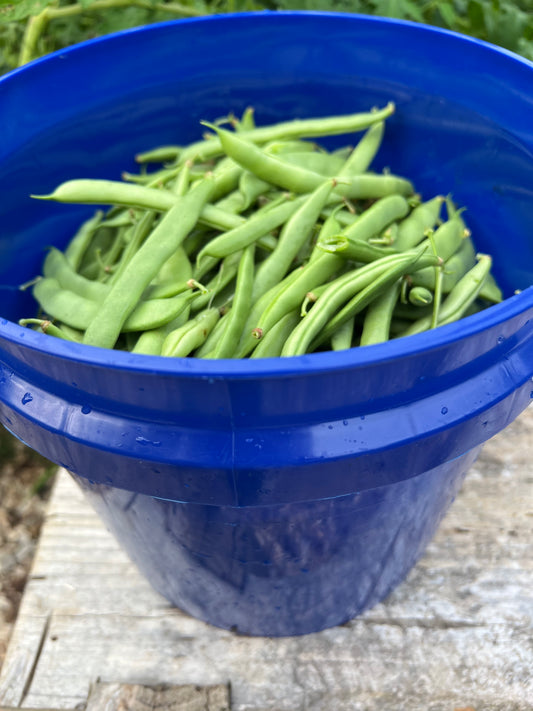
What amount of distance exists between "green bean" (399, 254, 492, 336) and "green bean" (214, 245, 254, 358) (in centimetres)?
31

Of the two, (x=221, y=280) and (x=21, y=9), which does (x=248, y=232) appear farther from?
(x=21, y=9)

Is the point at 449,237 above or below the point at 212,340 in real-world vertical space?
above

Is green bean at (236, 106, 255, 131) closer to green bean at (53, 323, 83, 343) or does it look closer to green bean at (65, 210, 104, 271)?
green bean at (65, 210, 104, 271)

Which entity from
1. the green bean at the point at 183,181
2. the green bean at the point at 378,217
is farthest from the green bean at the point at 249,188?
the green bean at the point at 378,217

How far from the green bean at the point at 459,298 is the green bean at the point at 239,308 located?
307 mm

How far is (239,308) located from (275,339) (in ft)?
0.29

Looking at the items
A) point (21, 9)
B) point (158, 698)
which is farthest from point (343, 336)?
point (21, 9)

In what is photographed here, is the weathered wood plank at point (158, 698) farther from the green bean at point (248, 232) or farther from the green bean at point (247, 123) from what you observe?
the green bean at point (247, 123)

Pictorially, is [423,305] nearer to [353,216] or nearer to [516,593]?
[353,216]

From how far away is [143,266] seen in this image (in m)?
1.17

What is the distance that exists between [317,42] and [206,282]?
0.71m

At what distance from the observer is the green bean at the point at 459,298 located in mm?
1197

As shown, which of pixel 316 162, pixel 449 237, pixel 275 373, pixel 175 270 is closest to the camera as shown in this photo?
pixel 275 373

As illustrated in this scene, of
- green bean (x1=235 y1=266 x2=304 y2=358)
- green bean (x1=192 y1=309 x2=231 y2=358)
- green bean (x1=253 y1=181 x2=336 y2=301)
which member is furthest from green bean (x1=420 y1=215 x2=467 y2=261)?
green bean (x1=192 y1=309 x2=231 y2=358)
